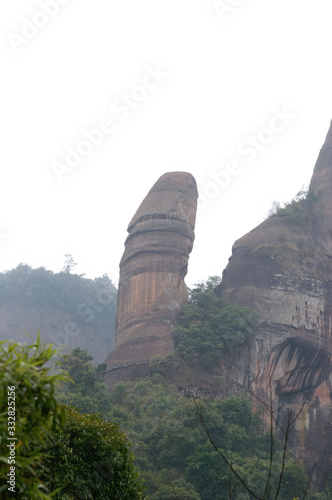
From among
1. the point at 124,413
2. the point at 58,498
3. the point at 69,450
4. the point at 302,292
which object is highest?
the point at 302,292

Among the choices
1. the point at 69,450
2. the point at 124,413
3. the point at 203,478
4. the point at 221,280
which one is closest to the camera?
the point at 69,450

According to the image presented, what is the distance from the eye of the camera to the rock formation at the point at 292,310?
35969 millimetres

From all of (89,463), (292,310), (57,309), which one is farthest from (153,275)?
(57,309)

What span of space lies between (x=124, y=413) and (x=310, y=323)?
1369 cm

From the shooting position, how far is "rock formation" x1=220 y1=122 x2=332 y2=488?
35969mm

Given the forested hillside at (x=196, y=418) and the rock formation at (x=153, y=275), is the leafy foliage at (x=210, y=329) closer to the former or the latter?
the forested hillside at (x=196, y=418)

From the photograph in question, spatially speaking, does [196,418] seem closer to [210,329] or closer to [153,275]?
[210,329]

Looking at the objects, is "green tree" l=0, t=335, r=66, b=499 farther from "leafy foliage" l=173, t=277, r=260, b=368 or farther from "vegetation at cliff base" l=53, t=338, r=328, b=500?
"leafy foliage" l=173, t=277, r=260, b=368

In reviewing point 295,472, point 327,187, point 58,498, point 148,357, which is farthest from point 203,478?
point 327,187

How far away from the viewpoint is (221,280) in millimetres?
41000

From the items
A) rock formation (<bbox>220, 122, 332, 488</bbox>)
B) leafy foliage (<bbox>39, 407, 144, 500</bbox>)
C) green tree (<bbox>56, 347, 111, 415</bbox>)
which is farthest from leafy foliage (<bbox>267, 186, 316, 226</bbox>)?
leafy foliage (<bbox>39, 407, 144, 500</bbox>)

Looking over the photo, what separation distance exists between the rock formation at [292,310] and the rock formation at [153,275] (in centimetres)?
349

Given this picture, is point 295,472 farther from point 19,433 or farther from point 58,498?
point 19,433

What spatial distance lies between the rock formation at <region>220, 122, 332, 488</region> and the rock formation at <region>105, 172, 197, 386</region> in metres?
3.49
